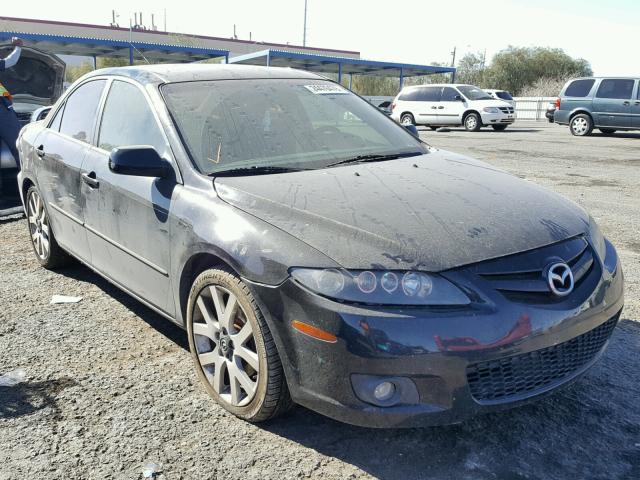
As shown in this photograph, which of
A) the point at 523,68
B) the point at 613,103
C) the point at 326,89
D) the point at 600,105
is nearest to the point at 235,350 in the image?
the point at 326,89

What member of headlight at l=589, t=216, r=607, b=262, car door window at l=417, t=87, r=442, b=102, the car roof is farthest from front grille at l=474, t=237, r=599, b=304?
car door window at l=417, t=87, r=442, b=102

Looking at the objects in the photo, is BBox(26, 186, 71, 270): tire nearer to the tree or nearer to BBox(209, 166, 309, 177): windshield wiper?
BBox(209, 166, 309, 177): windshield wiper

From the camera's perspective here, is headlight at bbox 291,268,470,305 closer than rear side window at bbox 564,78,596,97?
Yes

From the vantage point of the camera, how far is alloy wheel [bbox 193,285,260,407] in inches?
108

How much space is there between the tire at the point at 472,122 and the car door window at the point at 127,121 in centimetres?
2053

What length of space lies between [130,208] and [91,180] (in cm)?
58

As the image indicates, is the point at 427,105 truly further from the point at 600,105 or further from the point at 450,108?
the point at 600,105

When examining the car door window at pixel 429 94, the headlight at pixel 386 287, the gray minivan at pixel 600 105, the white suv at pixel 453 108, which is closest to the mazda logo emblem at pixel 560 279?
the headlight at pixel 386 287

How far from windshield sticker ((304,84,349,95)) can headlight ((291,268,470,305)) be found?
2047 millimetres

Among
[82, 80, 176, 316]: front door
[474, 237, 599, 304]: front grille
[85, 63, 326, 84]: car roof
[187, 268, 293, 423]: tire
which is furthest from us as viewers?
[85, 63, 326, 84]: car roof

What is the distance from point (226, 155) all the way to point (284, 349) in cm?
125

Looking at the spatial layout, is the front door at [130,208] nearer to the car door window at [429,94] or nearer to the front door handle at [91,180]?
the front door handle at [91,180]

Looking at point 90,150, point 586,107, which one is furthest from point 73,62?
point 90,150

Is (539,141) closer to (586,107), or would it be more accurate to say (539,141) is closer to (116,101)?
(586,107)
